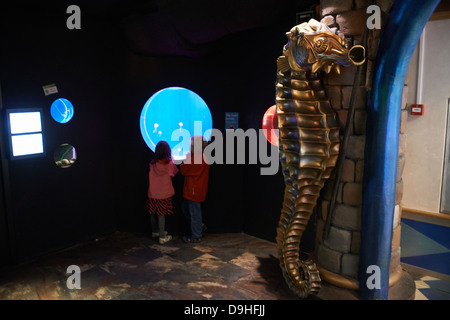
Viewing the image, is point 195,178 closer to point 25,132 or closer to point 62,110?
point 62,110

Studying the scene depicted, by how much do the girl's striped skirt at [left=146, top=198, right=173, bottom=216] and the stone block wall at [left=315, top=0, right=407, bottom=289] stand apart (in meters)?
2.42

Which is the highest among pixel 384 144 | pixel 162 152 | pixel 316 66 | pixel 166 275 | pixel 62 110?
pixel 316 66

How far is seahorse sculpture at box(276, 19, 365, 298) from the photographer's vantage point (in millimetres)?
3219

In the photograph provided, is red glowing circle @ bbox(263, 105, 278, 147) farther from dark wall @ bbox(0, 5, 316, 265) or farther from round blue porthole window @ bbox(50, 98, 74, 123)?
round blue porthole window @ bbox(50, 98, 74, 123)

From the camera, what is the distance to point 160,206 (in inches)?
210

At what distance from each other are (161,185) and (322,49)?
3032mm

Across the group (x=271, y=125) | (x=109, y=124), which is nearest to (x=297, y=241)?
(x=271, y=125)

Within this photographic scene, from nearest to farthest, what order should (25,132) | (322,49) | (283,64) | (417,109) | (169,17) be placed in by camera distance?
1. (322,49)
2. (283,64)
3. (169,17)
4. (25,132)
5. (417,109)

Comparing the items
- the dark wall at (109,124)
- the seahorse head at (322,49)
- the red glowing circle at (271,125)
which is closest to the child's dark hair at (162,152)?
the dark wall at (109,124)

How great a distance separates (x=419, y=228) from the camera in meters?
6.17

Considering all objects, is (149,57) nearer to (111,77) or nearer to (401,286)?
(111,77)

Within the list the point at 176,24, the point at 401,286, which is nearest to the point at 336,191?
the point at 401,286

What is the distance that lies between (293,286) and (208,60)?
331 centimetres

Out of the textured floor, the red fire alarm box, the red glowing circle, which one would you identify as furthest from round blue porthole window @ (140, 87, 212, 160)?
the red fire alarm box
